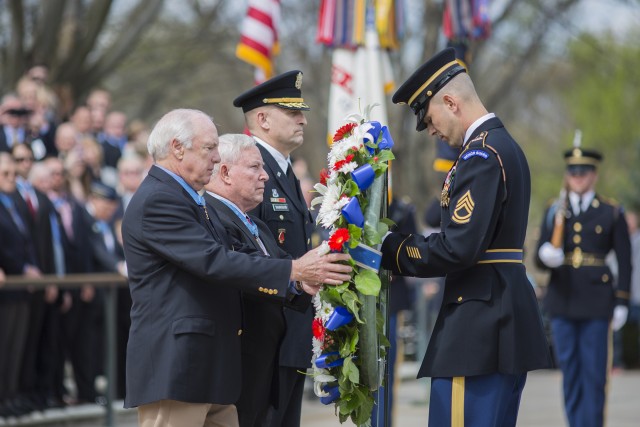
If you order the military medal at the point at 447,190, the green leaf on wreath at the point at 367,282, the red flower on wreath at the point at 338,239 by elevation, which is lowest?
the green leaf on wreath at the point at 367,282

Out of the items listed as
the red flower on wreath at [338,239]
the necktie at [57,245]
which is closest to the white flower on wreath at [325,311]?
the red flower on wreath at [338,239]

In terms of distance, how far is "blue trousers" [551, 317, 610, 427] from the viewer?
349 inches

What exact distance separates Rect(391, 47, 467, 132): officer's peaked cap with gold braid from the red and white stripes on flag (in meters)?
5.39

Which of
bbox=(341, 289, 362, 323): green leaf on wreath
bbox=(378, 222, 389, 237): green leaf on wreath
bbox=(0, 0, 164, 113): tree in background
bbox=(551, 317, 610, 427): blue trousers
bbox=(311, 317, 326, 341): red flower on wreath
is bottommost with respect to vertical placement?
bbox=(551, 317, 610, 427): blue trousers

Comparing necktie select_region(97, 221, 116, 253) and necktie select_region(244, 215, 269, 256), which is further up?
necktie select_region(244, 215, 269, 256)

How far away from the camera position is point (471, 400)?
17.2ft

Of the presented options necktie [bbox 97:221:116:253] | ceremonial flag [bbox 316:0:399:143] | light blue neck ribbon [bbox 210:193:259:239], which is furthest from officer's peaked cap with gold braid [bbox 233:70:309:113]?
necktie [bbox 97:221:116:253]

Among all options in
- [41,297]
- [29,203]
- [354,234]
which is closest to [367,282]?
[354,234]

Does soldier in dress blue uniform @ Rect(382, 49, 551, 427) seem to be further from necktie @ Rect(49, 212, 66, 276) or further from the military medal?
necktie @ Rect(49, 212, 66, 276)

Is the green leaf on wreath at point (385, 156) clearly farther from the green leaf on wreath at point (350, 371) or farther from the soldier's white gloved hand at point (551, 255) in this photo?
the soldier's white gloved hand at point (551, 255)

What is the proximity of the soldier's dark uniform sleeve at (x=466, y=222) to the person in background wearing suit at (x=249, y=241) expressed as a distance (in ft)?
2.47

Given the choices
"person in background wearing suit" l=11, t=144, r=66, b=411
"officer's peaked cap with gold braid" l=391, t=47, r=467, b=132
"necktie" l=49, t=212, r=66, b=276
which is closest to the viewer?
"officer's peaked cap with gold braid" l=391, t=47, r=467, b=132

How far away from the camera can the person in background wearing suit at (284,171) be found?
19.5 feet

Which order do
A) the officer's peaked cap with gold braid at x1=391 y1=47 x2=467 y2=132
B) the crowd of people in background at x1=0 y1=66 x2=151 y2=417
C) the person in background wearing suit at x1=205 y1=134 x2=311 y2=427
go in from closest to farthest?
the officer's peaked cap with gold braid at x1=391 y1=47 x2=467 y2=132
the person in background wearing suit at x1=205 y1=134 x2=311 y2=427
the crowd of people in background at x1=0 y1=66 x2=151 y2=417
